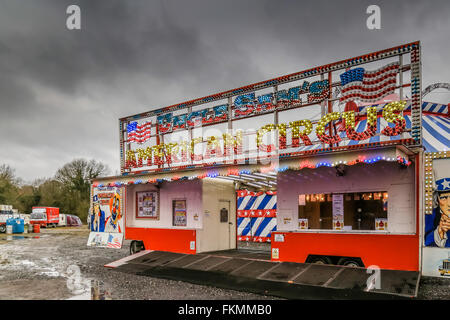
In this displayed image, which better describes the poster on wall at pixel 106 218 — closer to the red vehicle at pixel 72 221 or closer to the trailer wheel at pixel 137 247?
the trailer wheel at pixel 137 247

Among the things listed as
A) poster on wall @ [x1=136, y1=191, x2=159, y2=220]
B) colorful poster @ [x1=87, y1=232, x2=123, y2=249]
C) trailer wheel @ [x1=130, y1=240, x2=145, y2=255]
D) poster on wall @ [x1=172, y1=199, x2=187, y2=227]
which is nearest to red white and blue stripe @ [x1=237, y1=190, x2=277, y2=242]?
poster on wall @ [x1=172, y1=199, x2=187, y2=227]

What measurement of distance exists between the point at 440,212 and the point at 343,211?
2382 mm

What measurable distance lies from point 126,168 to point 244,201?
678 cm

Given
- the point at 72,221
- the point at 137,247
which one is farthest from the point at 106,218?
the point at 72,221

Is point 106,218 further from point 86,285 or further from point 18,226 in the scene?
point 18,226

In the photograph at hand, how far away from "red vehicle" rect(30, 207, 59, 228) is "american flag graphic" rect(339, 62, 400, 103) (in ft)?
126

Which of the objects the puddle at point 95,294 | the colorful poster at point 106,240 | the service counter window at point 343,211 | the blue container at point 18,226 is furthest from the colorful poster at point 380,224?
the blue container at point 18,226

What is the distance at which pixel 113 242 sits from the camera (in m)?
15.5

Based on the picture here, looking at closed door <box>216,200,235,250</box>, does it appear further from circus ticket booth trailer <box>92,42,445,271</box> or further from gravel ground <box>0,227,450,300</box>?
gravel ground <box>0,227,450,300</box>

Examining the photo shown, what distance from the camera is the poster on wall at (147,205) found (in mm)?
14719

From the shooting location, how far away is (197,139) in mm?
14172

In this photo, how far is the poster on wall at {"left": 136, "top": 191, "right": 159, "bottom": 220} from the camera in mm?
14719
